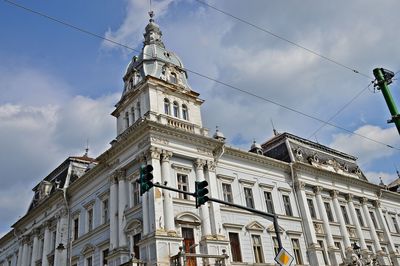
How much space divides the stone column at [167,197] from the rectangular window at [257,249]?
7.48 metres

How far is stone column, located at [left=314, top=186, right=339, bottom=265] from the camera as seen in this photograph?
31.6 metres

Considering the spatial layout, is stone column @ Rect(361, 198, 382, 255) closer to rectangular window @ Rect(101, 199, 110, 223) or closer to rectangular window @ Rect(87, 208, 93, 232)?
rectangular window @ Rect(101, 199, 110, 223)

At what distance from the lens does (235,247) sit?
26.7 metres

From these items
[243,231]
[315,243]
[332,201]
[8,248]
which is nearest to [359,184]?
[332,201]

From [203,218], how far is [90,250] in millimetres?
9819

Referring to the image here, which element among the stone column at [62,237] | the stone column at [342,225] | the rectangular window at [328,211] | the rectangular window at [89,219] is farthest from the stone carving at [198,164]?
the stone column at [342,225]

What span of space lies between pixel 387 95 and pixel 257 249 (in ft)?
60.0

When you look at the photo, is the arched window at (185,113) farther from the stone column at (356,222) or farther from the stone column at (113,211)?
the stone column at (356,222)

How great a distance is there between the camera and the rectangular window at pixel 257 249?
2744 cm

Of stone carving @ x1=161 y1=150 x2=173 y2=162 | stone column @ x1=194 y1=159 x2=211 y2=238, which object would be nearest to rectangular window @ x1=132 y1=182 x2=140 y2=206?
stone carving @ x1=161 y1=150 x2=173 y2=162

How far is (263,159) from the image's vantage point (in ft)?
105

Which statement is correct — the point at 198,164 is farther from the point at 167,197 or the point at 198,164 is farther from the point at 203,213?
the point at 167,197

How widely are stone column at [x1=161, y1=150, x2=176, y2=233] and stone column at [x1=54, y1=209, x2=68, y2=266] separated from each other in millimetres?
12775

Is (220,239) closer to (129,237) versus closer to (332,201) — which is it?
(129,237)
